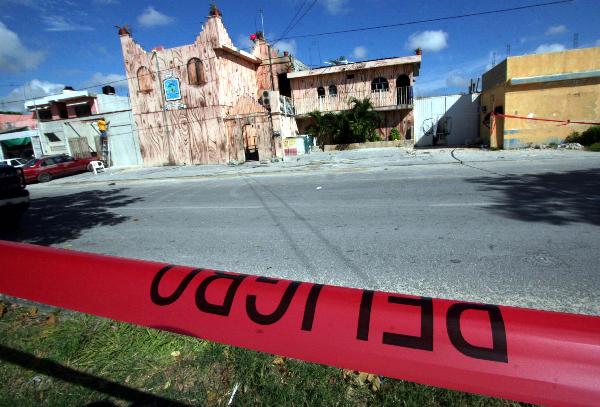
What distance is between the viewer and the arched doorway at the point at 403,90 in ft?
79.3

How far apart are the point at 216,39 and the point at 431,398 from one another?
2225 cm

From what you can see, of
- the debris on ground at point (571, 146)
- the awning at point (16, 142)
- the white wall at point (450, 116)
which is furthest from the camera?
the awning at point (16, 142)

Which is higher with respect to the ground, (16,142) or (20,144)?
(16,142)

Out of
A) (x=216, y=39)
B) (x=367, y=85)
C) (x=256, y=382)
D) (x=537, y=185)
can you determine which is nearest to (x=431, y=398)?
(x=256, y=382)

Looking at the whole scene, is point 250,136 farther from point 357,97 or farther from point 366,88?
point 366,88

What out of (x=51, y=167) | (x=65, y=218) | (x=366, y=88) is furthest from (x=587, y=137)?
(x=51, y=167)

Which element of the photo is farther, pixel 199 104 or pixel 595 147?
pixel 199 104

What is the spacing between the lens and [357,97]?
995 inches

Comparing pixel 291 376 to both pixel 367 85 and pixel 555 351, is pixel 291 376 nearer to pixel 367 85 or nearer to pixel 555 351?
pixel 555 351

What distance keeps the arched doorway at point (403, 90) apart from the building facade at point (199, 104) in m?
8.15

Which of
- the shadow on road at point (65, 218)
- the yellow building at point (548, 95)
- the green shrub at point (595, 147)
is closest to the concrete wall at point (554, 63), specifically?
the yellow building at point (548, 95)

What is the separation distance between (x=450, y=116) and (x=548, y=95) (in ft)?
29.0

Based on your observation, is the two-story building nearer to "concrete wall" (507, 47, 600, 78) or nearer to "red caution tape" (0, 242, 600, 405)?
"concrete wall" (507, 47, 600, 78)

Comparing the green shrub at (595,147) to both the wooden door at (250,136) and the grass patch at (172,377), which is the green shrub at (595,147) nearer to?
the grass patch at (172,377)
